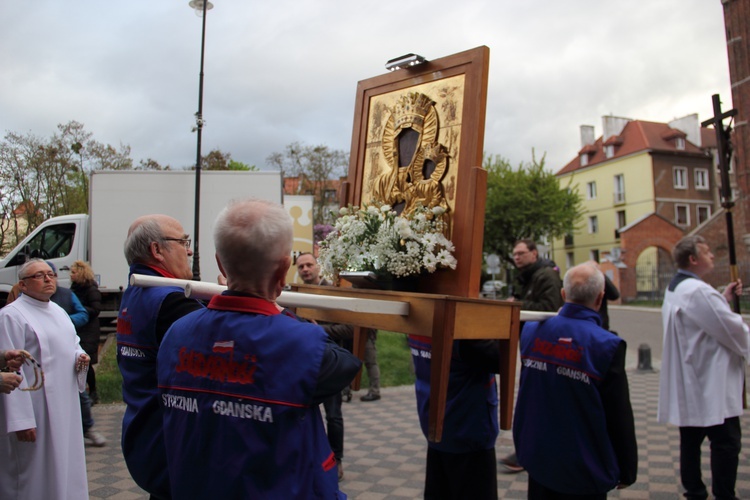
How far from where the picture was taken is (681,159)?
168ft

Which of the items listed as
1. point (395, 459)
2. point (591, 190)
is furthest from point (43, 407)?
point (591, 190)

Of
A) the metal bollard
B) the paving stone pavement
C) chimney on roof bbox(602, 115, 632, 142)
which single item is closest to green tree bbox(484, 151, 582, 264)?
chimney on roof bbox(602, 115, 632, 142)

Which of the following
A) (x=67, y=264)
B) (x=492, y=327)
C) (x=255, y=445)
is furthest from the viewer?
(x=67, y=264)

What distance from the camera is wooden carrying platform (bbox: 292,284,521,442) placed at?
297 centimetres

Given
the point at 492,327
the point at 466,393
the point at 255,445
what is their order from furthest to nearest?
1. the point at 466,393
2. the point at 492,327
3. the point at 255,445

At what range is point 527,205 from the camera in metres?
46.5

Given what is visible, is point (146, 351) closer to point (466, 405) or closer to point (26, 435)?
point (466, 405)

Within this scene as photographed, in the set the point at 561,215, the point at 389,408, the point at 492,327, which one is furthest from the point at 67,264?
the point at 561,215

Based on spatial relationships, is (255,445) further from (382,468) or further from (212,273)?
(212,273)

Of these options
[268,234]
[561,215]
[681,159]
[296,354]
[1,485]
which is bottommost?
[1,485]

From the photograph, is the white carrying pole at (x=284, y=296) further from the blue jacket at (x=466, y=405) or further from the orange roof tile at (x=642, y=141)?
the orange roof tile at (x=642, y=141)

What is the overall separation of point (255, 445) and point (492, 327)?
1.75m

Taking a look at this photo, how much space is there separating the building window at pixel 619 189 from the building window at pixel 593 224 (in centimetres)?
269

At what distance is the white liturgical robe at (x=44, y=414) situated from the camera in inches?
159
